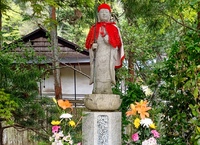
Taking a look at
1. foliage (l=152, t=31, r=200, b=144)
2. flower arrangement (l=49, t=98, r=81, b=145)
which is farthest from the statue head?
flower arrangement (l=49, t=98, r=81, b=145)

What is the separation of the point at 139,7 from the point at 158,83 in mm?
1851

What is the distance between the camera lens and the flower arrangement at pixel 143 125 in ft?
9.12

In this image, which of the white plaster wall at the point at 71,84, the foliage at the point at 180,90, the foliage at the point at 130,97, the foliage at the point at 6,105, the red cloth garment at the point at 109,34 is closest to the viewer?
the foliage at the point at 180,90

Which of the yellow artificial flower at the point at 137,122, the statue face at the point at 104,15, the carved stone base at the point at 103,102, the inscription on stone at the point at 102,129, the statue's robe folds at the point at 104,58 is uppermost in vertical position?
the statue face at the point at 104,15

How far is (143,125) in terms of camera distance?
9.45ft

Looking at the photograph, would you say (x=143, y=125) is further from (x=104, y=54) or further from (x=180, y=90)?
(x=104, y=54)

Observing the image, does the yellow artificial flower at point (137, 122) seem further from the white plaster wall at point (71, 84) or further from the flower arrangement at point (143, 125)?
the white plaster wall at point (71, 84)

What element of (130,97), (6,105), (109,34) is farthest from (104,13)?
(6,105)

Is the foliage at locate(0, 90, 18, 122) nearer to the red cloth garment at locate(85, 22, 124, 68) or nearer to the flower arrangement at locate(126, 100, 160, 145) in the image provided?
the red cloth garment at locate(85, 22, 124, 68)

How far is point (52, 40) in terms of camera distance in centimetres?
695

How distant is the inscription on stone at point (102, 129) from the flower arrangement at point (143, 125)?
1.36 ft

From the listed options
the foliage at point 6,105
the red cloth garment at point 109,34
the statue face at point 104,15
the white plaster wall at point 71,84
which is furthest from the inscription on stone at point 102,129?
the white plaster wall at point 71,84

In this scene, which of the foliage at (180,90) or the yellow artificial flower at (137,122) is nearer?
the yellow artificial flower at (137,122)

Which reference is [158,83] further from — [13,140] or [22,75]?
[13,140]
